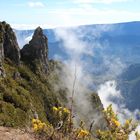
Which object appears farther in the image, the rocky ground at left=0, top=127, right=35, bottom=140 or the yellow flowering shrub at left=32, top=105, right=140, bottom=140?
the rocky ground at left=0, top=127, right=35, bottom=140

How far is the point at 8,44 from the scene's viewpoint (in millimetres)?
99250

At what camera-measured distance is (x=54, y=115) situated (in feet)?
23.3

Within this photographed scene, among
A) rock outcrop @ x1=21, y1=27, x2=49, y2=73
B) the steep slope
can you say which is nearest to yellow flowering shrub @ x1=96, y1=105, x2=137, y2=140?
the steep slope

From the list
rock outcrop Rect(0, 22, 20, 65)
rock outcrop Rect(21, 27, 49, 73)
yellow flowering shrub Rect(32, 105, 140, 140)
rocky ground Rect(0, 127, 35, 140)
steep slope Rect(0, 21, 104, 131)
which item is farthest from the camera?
rock outcrop Rect(21, 27, 49, 73)

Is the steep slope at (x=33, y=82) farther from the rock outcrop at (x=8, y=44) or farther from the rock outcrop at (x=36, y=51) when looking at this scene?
the rock outcrop at (x=8, y=44)

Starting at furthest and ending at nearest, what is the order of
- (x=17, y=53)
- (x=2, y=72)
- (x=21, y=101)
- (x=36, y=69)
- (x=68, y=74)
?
(x=68, y=74) → (x=36, y=69) → (x=17, y=53) → (x=2, y=72) → (x=21, y=101)

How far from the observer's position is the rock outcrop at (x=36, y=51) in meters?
119

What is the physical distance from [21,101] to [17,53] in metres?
33.9

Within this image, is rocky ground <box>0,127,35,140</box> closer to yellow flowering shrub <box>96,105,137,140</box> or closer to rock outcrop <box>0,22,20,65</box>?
yellow flowering shrub <box>96,105,137,140</box>

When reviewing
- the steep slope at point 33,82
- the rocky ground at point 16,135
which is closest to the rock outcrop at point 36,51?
the steep slope at point 33,82

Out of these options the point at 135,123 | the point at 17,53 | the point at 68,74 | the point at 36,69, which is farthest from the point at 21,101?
the point at 68,74

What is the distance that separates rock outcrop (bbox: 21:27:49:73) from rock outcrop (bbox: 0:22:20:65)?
1294cm

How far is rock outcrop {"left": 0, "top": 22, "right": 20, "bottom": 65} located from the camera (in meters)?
98.4

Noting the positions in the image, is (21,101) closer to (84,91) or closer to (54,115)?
(54,115)
